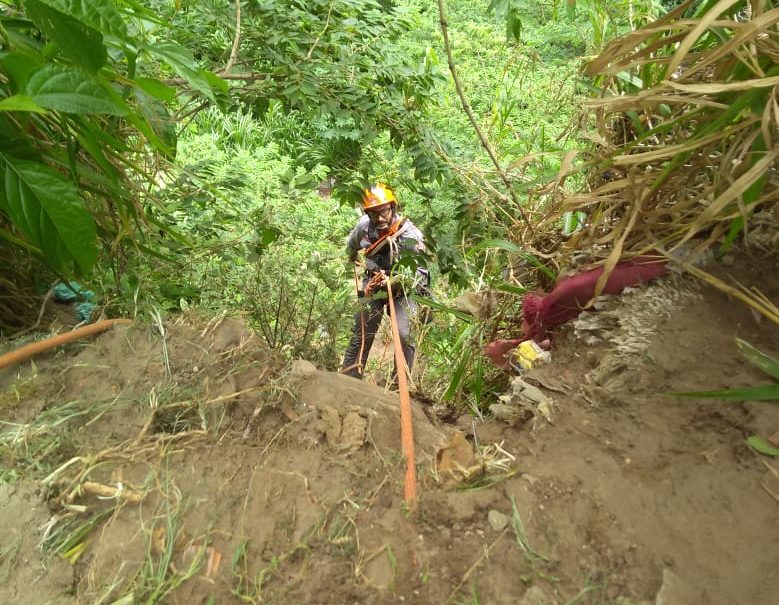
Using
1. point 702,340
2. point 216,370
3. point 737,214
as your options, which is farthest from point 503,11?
point 216,370

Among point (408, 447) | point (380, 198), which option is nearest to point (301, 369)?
point (408, 447)

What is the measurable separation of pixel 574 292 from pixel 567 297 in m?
0.03

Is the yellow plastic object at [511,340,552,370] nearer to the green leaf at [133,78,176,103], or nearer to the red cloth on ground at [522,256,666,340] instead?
the red cloth on ground at [522,256,666,340]

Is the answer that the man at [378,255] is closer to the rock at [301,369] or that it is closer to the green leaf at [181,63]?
the rock at [301,369]

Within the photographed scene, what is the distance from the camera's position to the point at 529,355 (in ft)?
5.08

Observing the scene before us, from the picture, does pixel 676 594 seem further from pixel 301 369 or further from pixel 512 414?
pixel 301 369

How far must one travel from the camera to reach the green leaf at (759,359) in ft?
3.30

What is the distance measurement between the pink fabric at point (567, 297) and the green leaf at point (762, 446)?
472 mm

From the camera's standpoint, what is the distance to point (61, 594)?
0.93 meters

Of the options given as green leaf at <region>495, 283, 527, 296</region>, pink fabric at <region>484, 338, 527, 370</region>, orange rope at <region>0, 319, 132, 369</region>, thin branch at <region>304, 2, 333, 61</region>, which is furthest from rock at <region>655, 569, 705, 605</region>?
thin branch at <region>304, 2, 333, 61</region>

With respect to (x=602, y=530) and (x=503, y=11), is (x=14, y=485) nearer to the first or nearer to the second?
(x=602, y=530)

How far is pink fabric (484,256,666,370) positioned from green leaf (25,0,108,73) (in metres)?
1.21

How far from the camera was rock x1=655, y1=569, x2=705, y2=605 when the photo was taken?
32.7 inches

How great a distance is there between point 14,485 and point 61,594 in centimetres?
27
